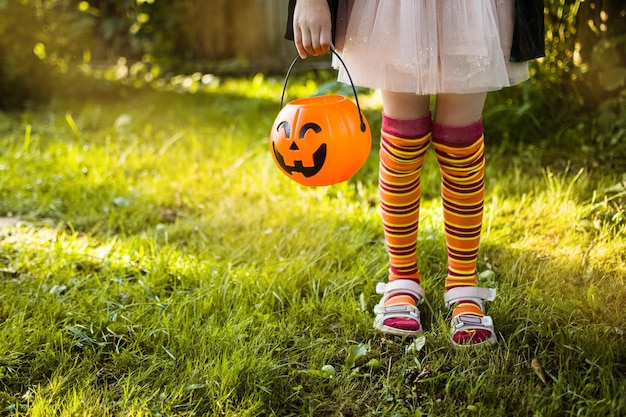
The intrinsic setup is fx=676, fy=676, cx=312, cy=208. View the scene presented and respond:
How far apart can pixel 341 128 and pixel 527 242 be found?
901 millimetres

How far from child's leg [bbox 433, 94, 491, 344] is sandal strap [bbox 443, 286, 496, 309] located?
0.01 metres

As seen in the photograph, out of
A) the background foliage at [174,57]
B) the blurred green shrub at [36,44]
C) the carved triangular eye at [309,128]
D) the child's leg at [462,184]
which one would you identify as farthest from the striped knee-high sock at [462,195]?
the blurred green shrub at [36,44]

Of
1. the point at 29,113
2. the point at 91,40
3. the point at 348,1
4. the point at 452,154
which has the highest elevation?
the point at 348,1

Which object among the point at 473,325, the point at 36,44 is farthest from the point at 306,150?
the point at 36,44

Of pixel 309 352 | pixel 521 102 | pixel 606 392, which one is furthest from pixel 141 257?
pixel 521 102

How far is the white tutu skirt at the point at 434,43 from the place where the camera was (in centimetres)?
158

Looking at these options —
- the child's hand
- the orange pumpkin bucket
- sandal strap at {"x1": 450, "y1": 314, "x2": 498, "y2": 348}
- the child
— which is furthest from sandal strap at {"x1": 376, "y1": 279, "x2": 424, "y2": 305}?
the child's hand

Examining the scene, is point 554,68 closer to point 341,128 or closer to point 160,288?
point 341,128

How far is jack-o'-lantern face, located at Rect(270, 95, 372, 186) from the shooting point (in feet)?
5.39

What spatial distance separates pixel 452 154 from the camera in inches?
68.2

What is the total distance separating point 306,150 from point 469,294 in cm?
61

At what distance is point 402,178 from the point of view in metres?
1.81

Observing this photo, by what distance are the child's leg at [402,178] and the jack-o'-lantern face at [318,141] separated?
10cm

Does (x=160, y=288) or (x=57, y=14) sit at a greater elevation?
(x=57, y=14)
